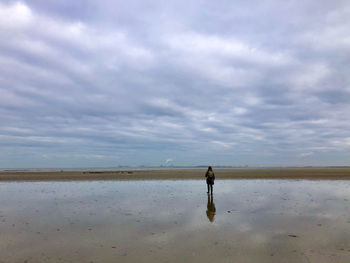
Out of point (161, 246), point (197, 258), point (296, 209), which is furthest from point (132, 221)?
point (296, 209)

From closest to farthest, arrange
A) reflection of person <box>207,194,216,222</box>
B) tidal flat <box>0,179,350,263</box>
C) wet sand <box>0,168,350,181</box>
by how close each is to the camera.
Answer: tidal flat <box>0,179,350,263</box>, reflection of person <box>207,194,216,222</box>, wet sand <box>0,168,350,181</box>

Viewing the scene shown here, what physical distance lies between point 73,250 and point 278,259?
22.5 feet

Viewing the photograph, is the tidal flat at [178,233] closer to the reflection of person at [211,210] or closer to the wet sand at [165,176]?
the reflection of person at [211,210]

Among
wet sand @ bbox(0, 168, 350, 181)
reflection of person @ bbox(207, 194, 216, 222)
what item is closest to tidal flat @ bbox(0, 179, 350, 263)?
reflection of person @ bbox(207, 194, 216, 222)

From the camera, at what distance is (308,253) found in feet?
29.7

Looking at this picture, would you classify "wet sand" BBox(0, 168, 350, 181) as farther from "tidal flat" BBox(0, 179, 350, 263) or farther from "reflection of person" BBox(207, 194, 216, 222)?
"tidal flat" BBox(0, 179, 350, 263)

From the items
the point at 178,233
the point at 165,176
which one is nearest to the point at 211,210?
the point at 178,233

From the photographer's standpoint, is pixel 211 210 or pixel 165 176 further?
pixel 165 176

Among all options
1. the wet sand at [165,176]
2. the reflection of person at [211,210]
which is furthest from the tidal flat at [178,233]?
the wet sand at [165,176]

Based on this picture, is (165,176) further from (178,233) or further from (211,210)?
(178,233)

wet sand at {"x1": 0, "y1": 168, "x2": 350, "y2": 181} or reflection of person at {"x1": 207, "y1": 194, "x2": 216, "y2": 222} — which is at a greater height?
wet sand at {"x1": 0, "y1": 168, "x2": 350, "y2": 181}

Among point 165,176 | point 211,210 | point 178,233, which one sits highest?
point 165,176

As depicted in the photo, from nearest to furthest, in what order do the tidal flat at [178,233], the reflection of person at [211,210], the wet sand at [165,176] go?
the tidal flat at [178,233] < the reflection of person at [211,210] < the wet sand at [165,176]

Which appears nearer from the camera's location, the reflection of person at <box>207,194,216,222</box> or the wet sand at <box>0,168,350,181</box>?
the reflection of person at <box>207,194,216,222</box>
